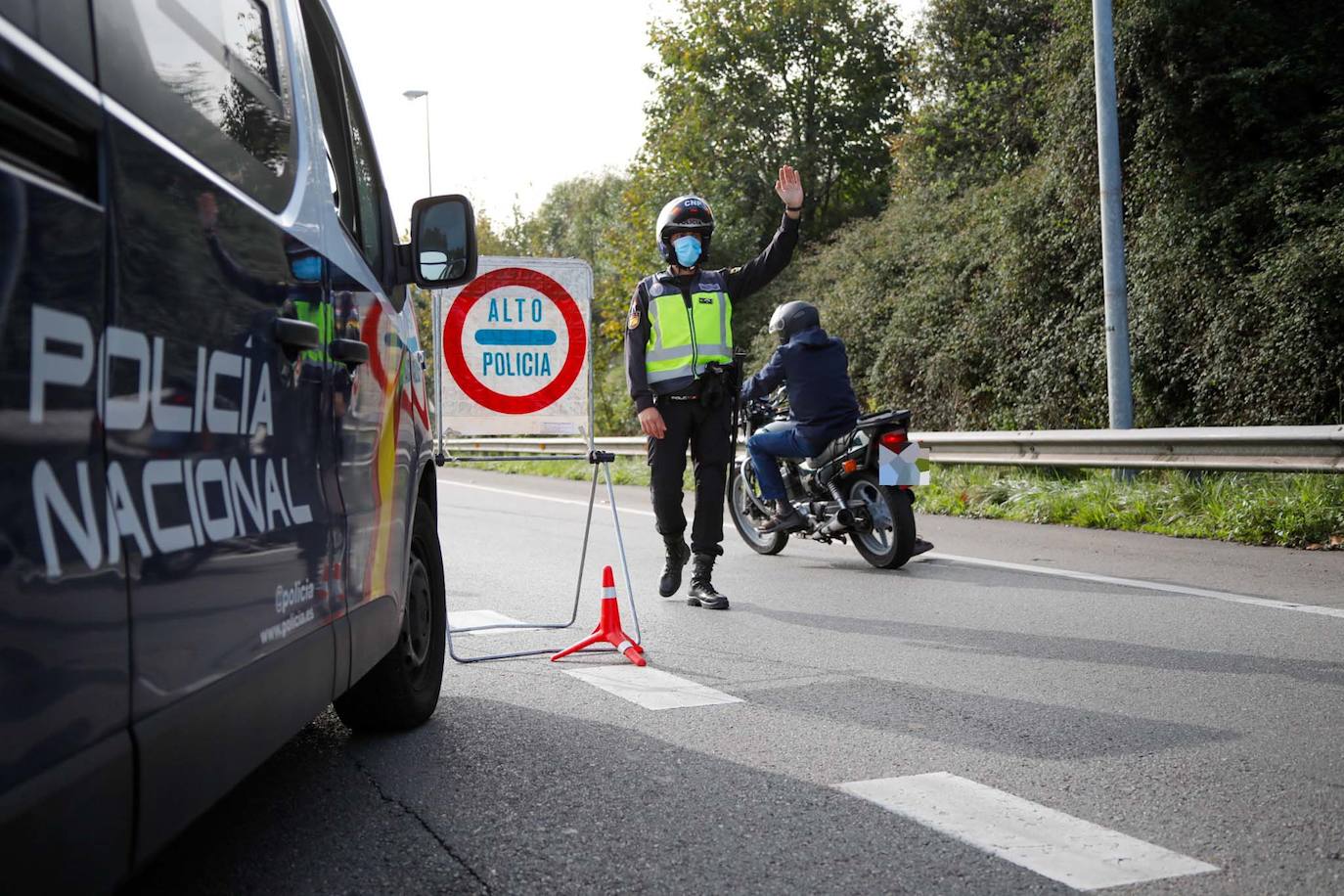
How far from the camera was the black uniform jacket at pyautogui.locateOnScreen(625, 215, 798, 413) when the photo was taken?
24.8 feet

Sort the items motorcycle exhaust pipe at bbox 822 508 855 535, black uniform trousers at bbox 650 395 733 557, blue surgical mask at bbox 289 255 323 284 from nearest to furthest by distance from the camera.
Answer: blue surgical mask at bbox 289 255 323 284, black uniform trousers at bbox 650 395 733 557, motorcycle exhaust pipe at bbox 822 508 855 535

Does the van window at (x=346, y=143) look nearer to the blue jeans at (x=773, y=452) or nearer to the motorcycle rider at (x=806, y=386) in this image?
the motorcycle rider at (x=806, y=386)

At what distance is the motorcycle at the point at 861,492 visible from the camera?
8859 mm

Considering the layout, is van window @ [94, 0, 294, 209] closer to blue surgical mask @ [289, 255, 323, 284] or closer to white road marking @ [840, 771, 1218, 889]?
blue surgical mask @ [289, 255, 323, 284]

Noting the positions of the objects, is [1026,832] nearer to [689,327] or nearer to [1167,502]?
[689,327]

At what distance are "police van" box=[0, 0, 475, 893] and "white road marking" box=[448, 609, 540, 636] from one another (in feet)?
10.5

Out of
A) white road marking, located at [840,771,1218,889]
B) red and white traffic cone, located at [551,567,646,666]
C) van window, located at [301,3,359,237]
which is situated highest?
van window, located at [301,3,359,237]

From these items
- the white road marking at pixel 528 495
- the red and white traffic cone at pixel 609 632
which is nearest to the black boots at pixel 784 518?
the red and white traffic cone at pixel 609 632

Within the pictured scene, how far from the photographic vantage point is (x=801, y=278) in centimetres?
2755

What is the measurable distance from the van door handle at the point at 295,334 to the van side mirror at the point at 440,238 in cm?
135

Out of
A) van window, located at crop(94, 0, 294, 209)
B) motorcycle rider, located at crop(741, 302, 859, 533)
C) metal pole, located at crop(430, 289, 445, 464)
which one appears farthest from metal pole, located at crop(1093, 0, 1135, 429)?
van window, located at crop(94, 0, 294, 209)

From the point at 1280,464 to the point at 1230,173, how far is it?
5.82m

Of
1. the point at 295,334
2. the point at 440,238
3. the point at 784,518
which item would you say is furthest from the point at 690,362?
the point at 295,334

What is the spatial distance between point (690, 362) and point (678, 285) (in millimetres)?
413
